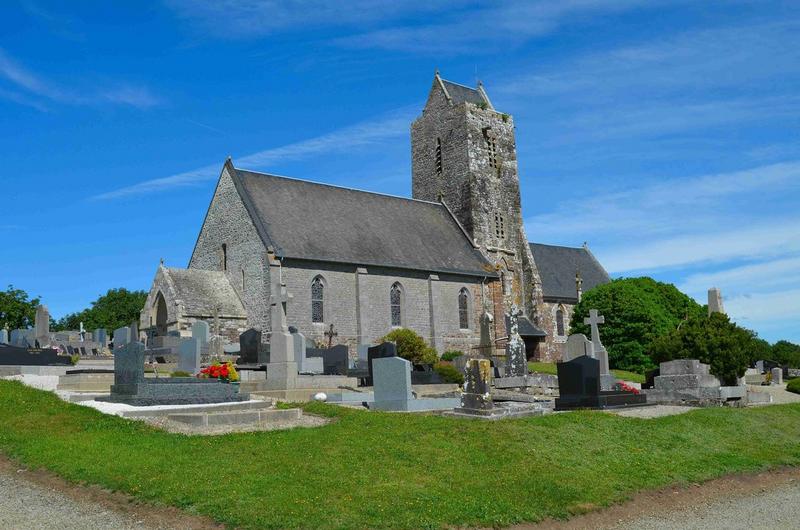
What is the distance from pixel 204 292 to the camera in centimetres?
3359

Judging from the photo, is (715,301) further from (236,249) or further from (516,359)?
(236,249)

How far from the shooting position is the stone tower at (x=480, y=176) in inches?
1753

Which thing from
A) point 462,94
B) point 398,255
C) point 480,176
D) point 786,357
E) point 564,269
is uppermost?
point 462,94

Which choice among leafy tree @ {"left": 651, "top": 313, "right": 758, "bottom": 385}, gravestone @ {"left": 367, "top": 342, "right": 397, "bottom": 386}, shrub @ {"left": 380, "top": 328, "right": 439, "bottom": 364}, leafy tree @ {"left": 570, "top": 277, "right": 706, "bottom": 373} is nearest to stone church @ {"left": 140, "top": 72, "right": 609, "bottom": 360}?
shrub @ {"left": 380, "top": 328, "right": 439, "bottom": 364}

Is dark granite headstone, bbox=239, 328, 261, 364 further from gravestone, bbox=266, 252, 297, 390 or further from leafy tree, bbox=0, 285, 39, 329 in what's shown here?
leafy tree, bbox=0, 285, 39, 329

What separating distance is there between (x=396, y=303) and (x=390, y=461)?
27.5 metres

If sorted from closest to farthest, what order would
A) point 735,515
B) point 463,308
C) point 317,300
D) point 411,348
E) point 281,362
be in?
1. point 735,515
2. point 281,362
3. point 411,348
4. point 317,300
5. point 463,308

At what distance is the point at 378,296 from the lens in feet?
120

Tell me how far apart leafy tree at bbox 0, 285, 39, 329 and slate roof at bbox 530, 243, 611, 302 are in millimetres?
38333

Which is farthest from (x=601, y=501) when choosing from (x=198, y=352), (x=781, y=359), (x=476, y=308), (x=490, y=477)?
(x=781, y=359)

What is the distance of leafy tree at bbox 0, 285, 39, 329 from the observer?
5550cm

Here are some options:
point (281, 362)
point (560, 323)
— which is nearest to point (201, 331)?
point (281, 362)

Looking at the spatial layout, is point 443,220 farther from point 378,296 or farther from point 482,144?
point 378,296

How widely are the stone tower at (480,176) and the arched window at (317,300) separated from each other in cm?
1236
